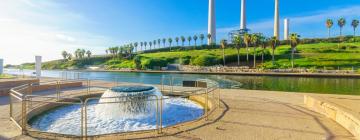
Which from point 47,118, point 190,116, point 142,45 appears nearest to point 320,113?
point 190,116

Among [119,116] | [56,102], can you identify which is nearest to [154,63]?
[119,116]

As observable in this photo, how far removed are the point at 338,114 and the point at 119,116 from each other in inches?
311

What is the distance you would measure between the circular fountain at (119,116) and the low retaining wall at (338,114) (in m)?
4.67

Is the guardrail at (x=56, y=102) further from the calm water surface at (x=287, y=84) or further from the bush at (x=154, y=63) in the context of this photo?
the bush at (x=154, y=63)

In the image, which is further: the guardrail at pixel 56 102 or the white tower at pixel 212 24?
the white tower at pixel 212 24

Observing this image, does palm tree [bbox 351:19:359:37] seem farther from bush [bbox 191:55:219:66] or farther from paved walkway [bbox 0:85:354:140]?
paved walkway [bbox 0:85:354:140]

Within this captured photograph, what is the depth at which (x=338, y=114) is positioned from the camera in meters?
7.74

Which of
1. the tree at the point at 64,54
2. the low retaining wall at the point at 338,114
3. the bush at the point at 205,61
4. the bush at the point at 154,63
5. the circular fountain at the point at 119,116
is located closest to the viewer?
the low retaining wall at the point at 338,114

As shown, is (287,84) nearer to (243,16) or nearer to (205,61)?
(205,61)

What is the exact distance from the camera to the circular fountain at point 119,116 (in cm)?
835

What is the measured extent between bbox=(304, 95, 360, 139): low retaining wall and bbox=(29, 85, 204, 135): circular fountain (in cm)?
467

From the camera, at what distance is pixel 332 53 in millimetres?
71312

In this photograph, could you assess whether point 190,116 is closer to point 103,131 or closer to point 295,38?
point 103,131

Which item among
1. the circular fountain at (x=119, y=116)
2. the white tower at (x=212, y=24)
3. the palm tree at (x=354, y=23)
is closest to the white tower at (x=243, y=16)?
the white tower at (x=212, y=24)
